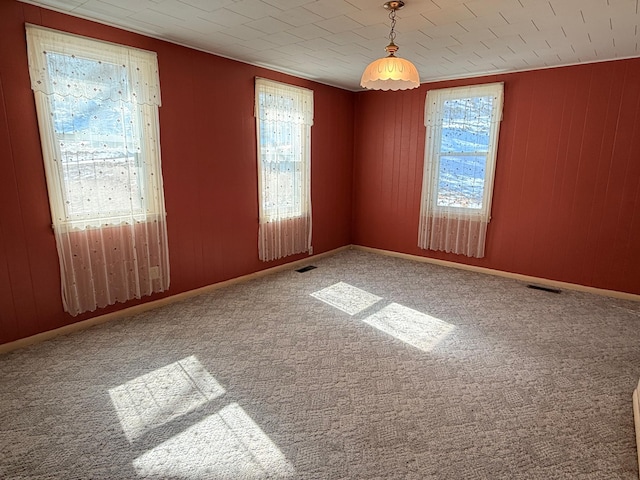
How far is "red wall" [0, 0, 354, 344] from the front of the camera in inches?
97.6

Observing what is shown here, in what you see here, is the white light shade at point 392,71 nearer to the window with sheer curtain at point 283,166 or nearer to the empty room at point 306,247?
the empty room at point 306,247

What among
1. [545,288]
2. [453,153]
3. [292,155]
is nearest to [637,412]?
[545,288]

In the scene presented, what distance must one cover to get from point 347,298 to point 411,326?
826mm

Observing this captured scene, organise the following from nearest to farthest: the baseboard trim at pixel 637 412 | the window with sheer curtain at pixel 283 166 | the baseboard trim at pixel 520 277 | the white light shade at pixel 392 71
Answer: the baseboard trim at pixel 637 412, the white light shade at pixel 392 71, the baseboard trim at pixel 520 277, the window with sheer curtain at pixel 283 166

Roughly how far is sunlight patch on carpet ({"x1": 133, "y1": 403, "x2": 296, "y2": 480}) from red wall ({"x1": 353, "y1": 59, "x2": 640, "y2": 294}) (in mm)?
3741

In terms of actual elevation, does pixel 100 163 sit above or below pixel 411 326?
above

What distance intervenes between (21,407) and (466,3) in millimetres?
3555

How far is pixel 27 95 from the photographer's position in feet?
8.11

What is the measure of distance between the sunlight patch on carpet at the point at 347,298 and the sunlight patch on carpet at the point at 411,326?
0.68 ft

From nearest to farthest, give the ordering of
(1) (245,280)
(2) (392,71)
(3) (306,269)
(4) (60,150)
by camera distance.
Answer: (2) (392,71) → (4) (60,150) → (1) (245,280) → (3) (306,269)

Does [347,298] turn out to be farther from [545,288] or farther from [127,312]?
[545,288]

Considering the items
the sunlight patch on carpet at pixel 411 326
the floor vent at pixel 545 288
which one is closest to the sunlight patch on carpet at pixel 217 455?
the sunlight patch on carpet at pixel 411 326

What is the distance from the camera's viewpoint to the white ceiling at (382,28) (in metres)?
2.40

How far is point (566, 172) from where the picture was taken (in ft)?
12.8
